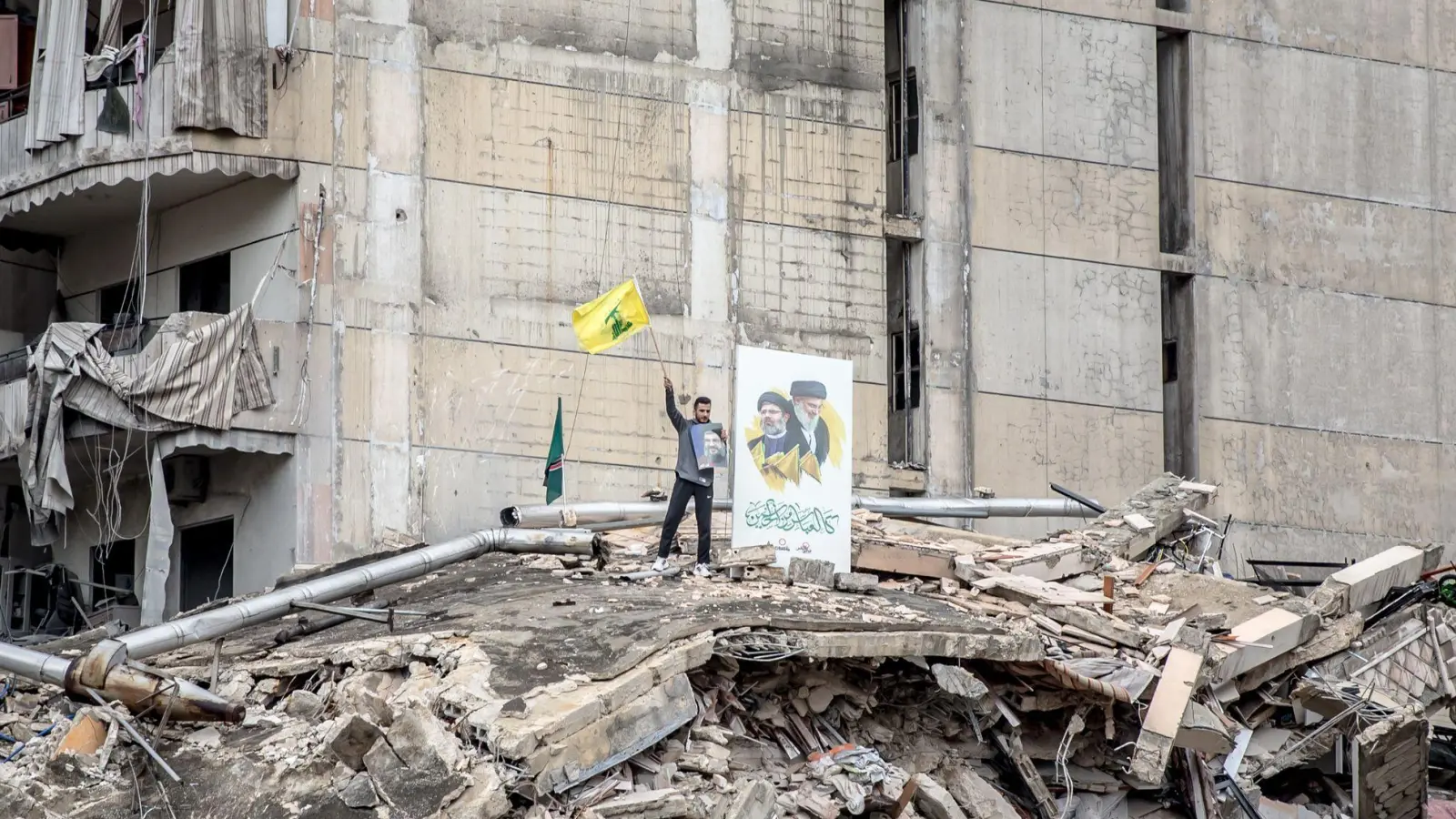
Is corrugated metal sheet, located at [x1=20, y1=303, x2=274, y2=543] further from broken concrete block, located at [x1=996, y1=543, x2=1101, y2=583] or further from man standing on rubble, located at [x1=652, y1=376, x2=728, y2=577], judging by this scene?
broken concrete block, located at [x1=996, y1=543, x2=1101, y2=583]

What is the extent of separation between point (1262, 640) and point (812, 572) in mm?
4211

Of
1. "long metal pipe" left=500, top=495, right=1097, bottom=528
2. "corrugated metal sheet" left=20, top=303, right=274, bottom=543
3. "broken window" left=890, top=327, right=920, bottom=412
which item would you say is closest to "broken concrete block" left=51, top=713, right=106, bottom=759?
"long metal pipe" left=500, top=495, right=1097, bottom=528

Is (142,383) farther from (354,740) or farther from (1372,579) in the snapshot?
(1372,579)

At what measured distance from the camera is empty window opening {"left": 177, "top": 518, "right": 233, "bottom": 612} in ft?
82.4

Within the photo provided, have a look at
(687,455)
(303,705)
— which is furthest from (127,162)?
(303,705)

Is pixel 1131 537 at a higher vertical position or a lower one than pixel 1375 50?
lower

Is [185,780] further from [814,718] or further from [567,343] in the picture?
[567,343]

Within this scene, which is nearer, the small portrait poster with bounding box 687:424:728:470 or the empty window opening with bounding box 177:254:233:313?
the small portrait poster with bounding box 687:424:728:470

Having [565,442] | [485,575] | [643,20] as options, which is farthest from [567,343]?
[485,575]

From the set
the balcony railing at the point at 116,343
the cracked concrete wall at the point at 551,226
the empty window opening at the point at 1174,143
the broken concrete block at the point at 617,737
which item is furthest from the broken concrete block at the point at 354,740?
the empty window opening at the point at 1174,143

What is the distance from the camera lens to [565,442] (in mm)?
25156

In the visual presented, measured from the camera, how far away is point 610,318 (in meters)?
20.0

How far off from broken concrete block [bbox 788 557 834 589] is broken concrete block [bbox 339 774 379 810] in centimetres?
579

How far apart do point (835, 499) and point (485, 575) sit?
3595 millimetres
